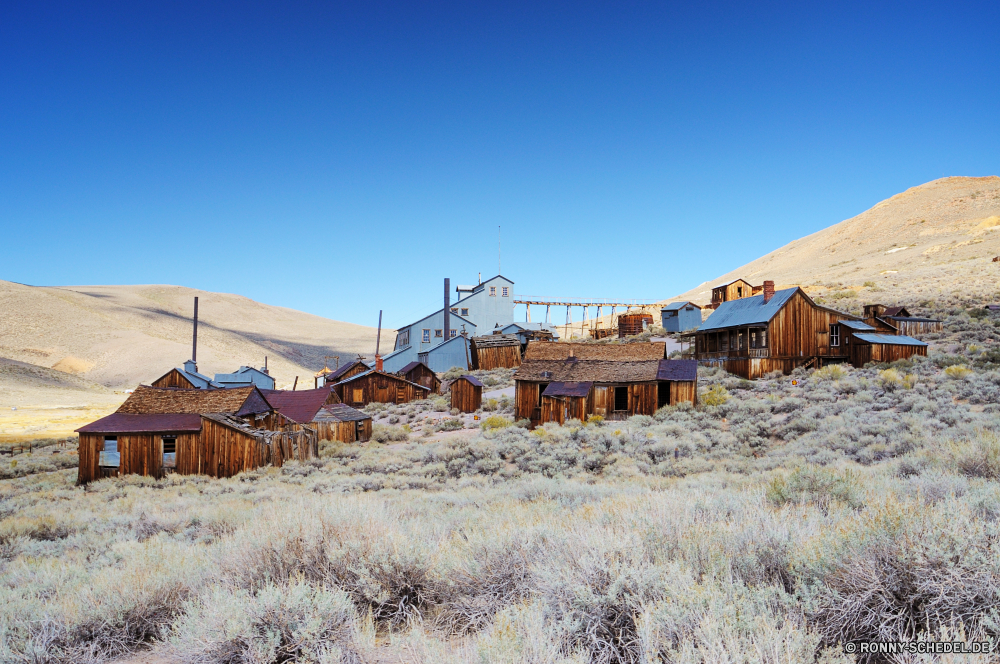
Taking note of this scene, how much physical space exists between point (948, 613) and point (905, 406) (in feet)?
63.4

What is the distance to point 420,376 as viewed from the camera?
1649 inches

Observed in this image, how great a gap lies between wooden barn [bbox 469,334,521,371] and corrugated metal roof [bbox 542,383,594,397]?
66.7ft

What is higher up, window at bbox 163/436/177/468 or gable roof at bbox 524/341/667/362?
gable roof at bbox 524/341/667/362

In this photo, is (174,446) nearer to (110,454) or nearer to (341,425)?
(110,454)

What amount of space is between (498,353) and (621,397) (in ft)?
70.1

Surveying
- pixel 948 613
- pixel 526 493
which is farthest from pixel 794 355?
pixel 948 613

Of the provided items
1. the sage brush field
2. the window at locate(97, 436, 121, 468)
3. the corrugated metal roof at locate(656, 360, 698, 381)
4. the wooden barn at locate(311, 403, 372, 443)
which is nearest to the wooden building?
the corrugated metal roof at locate(656, 360, 698, 381)

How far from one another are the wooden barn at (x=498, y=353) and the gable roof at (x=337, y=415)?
837 inches

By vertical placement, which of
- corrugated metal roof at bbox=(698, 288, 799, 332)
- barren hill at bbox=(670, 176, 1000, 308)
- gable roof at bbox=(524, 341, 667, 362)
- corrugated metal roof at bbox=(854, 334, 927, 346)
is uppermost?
barren hill at bbox=(670, 176, 1000, 308)

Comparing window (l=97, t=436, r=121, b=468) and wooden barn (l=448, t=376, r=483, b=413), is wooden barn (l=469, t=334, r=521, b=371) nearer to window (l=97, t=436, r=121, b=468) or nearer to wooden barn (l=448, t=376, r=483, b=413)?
wooden barn (l=448, t=376, r=483, b=413)

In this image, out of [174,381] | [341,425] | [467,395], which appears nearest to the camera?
[341,425]

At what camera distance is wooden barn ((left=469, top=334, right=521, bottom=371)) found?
4622 cm

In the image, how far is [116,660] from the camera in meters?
4.20

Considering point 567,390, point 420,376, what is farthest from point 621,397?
point 420,376
